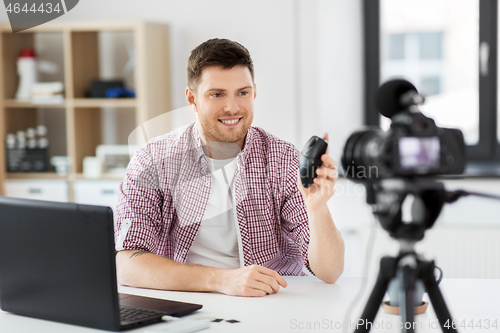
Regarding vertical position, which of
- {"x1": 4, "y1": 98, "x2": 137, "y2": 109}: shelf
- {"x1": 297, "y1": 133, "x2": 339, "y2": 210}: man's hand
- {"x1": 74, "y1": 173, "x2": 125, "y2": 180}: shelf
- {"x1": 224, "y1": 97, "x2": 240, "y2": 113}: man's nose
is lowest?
{"x1": 74, "y1": 173, "x2": 125, "y2": 180}: shelf

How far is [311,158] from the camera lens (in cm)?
119

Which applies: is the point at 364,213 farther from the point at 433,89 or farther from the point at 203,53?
the point at 203,53

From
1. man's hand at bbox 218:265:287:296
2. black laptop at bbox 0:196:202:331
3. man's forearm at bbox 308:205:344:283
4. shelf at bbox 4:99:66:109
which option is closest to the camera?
black laptop at bbox 0:196:202:331

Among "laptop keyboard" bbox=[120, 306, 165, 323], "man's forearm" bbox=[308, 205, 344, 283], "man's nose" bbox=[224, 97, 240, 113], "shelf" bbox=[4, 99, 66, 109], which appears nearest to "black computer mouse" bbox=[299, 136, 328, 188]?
"man's forearm" bbox=[308, 205, 344, 283]

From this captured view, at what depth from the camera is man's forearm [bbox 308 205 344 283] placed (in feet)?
4.63

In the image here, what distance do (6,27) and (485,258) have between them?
2715mm

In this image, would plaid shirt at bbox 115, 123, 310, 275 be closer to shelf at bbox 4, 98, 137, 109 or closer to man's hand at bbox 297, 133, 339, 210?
man's hand at bbox 297, 133, 339, 210

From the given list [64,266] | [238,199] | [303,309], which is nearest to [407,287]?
[303,309]

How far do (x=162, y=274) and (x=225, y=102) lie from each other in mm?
555

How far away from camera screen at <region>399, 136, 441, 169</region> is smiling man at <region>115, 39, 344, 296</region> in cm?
75

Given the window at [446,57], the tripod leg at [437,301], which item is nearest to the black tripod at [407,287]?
the tripod leg at [437,301]

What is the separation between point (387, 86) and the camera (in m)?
0.91

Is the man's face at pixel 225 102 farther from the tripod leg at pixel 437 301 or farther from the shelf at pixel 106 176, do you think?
the shelf at pixel 106 176

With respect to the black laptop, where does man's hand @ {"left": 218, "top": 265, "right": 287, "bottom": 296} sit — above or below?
below
